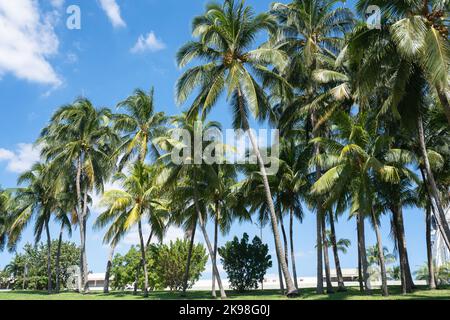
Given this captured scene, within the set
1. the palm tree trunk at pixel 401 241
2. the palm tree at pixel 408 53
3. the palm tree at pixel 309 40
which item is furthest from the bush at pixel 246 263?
the palm tree at pixel 408 53

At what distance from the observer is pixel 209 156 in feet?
78.2

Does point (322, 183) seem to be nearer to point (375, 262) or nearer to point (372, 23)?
point (372, 23)

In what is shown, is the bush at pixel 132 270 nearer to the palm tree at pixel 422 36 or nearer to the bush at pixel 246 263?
the bush at pixel 246 263

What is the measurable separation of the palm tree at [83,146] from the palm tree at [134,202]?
424 cm

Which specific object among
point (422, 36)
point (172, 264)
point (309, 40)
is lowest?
point (172, 264)

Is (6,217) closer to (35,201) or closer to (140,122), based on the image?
(35,201)

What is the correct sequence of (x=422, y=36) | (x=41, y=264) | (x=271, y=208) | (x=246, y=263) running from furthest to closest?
(x=41, y=264)
(x=246, y=263)
(x=271, y=208)
(x=422, y=36)

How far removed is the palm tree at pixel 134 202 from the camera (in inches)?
1043

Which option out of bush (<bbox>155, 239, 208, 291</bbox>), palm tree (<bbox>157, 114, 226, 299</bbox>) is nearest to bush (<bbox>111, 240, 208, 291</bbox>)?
bush (<bbox>155, 239, 208, 291</bbox>)

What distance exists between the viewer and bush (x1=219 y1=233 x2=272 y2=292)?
31.9 meters

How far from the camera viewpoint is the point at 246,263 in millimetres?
32156

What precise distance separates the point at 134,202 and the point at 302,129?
1188 cm

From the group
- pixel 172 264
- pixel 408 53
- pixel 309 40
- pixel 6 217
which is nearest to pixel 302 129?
pixel 309 40
